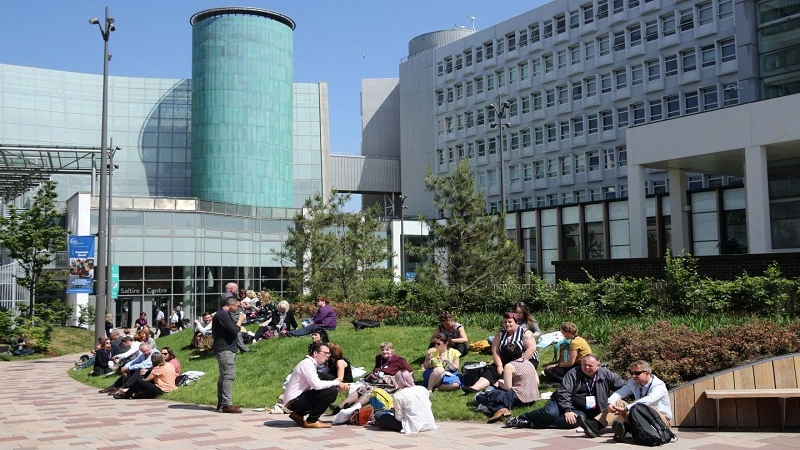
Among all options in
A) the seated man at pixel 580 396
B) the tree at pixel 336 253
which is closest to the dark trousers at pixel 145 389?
the seated man at pixel 580 396

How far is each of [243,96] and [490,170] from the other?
23.5m

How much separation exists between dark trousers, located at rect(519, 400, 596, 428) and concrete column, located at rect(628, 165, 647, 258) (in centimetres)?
2068

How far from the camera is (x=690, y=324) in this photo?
1533 centimetres

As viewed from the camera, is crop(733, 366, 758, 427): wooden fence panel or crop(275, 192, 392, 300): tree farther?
crop(275, 192, 392, 300): tree

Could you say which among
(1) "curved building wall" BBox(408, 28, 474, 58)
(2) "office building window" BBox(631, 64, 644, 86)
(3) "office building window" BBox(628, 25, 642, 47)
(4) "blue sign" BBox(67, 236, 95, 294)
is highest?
(1) "curved building wall" BBox(408, 28, 474, 58)

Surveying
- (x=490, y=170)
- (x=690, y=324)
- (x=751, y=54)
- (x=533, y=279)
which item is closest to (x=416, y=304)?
(x=533, y=279)

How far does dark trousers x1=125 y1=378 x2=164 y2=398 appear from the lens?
1669 cm

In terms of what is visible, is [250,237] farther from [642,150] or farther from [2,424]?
[2,424]

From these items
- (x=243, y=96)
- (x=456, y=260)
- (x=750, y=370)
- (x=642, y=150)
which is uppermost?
(x=243, y=96)

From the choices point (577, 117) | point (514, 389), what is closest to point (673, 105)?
point (577, 117)

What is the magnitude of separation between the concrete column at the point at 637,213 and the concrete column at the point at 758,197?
4307 millimetres

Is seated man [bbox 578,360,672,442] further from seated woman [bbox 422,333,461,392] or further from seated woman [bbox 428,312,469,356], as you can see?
seated woman [bbox 428,312,469,356]

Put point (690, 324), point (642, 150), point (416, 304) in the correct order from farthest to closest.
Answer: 1. point (642, 150)
2. point (416, 304)
3. point (690, 324)

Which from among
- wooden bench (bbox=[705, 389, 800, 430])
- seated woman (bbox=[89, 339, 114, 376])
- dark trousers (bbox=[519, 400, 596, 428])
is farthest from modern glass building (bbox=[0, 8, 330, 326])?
wooden bench (bbox=[705, 389, 800, 430])
